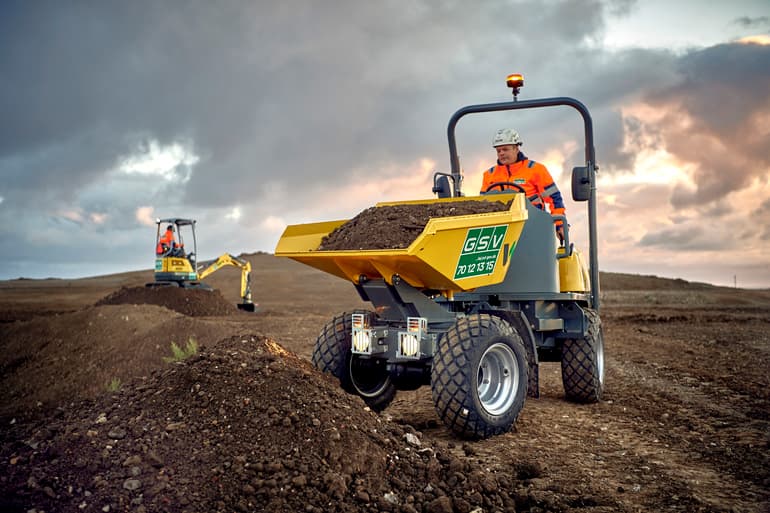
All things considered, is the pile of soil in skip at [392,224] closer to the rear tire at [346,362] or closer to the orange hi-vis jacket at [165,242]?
the rear tire at [346,362]

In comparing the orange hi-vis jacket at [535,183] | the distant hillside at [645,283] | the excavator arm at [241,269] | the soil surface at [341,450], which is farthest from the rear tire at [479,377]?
the distant hillside at [645,283]

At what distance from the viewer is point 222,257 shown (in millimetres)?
23734

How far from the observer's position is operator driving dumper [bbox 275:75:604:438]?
17.7 ft

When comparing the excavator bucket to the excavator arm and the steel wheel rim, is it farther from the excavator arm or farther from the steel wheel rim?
the steel wheel rim

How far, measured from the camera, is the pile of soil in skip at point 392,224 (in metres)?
5.48

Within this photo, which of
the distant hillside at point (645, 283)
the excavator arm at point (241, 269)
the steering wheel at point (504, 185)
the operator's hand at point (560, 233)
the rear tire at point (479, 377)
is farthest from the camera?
the distant hillside at point (645, 283)

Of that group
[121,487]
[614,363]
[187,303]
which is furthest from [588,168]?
[187,303]

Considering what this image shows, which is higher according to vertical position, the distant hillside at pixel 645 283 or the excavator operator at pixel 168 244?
the excavator operator at pixel 168 244

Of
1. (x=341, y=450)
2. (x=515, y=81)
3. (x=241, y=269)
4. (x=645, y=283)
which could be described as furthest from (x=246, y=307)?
(x=645, y=283)

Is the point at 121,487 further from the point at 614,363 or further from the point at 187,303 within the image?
the point at 187,303

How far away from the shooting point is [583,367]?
7.45 meters

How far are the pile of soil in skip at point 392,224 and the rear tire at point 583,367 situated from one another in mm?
2346

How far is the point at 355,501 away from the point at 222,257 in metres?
20.5

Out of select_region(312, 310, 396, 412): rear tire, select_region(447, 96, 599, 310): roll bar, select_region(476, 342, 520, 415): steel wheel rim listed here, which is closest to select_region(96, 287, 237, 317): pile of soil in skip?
select_region(447, 96, 599, 310): roll bar
